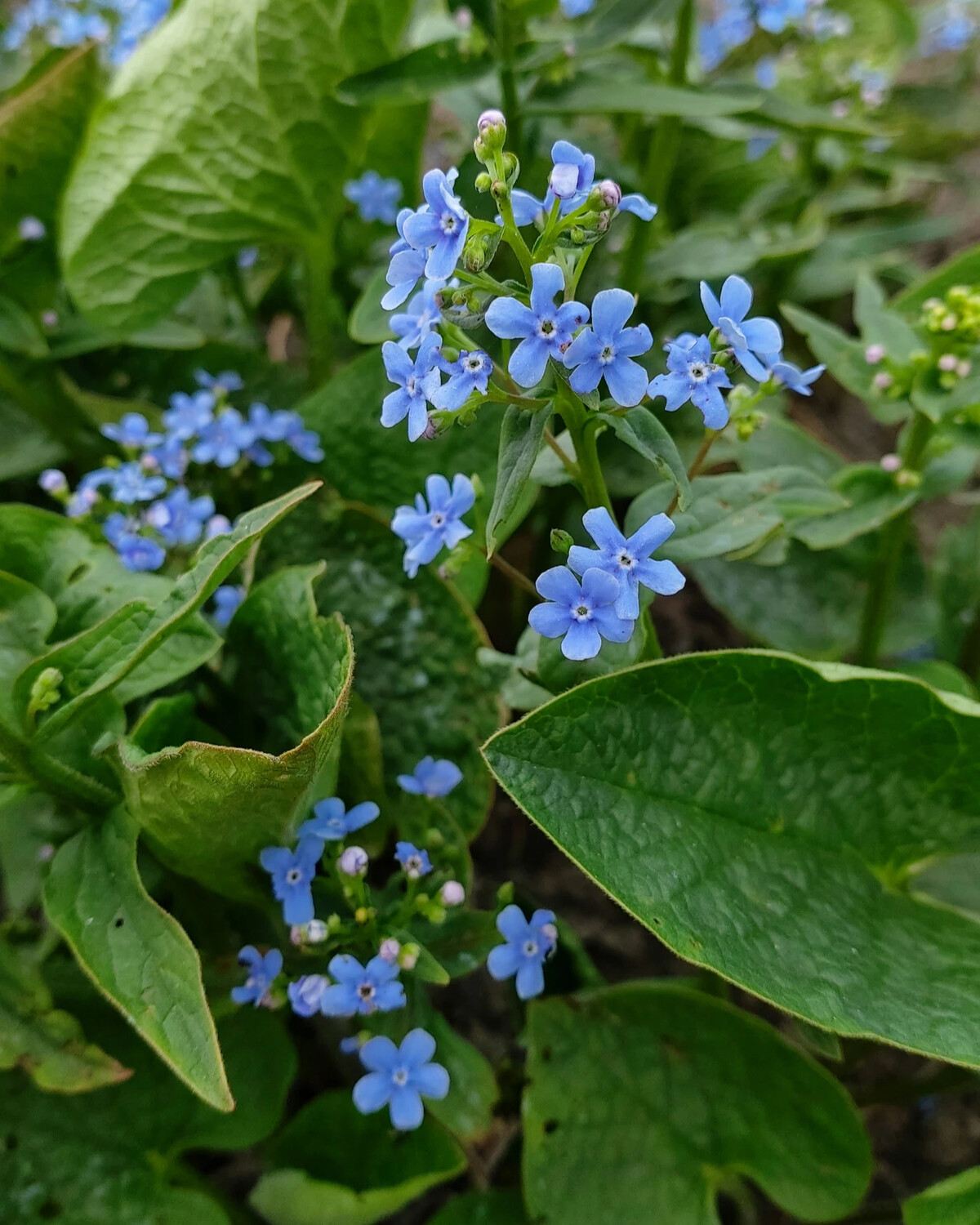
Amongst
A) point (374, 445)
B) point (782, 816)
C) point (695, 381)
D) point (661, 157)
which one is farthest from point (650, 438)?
point (661, 157)

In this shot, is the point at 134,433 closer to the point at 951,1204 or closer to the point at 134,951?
the point at 134,951

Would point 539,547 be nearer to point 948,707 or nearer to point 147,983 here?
point 948,707

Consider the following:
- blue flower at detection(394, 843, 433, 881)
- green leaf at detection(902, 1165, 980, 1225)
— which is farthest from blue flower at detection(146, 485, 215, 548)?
green leaf at detection(902, 1165, 980, 1225)

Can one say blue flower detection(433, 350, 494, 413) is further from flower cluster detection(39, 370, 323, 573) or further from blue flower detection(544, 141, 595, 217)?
flower cluster detection(39, 370, 323, 573)

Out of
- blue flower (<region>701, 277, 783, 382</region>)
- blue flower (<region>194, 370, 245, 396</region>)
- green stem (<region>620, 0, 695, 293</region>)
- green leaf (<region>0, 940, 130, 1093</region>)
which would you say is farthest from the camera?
green stem (<region>620, 0, 695, 293</region>)

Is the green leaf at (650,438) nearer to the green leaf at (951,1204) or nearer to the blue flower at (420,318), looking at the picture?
the blue flower at (420,318)

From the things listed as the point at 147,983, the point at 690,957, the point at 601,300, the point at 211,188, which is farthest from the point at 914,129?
the point at 147,983

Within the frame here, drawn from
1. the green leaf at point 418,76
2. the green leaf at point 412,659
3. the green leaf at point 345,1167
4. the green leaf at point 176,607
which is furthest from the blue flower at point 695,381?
the green leaf at point 345,1167
